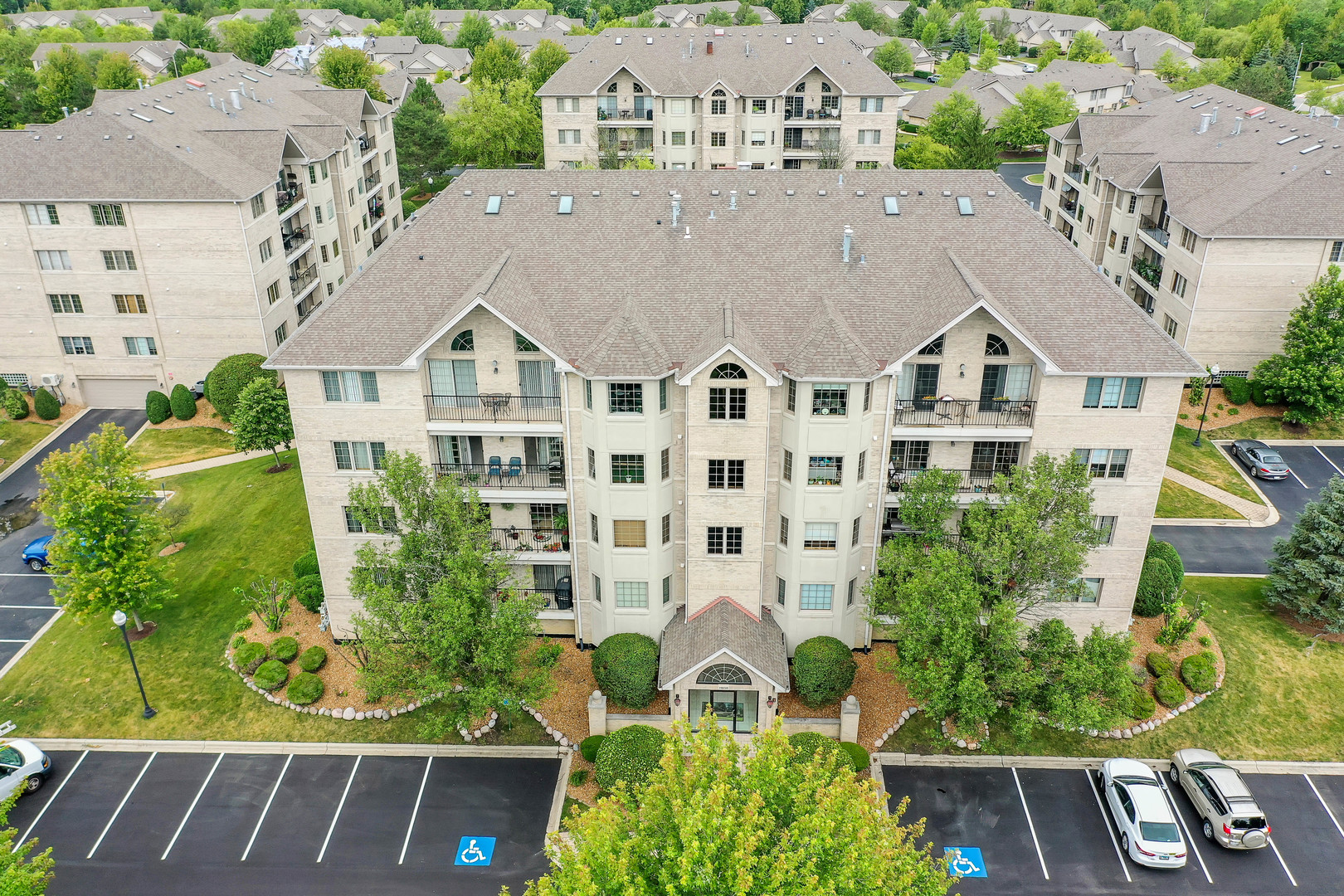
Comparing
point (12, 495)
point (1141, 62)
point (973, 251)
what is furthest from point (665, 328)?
point (1141, 62)

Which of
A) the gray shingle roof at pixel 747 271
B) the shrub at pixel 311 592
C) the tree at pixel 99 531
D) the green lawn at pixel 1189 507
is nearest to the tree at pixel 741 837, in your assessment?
the gray shingle roof at pixel 747 271

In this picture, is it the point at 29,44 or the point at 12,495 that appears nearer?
the point at 12,495

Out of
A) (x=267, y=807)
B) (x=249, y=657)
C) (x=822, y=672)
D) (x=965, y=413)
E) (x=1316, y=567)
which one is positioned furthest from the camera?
(x=1316, y=567)

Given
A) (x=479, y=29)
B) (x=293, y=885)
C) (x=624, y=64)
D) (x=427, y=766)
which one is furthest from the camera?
(x=479, y=29)

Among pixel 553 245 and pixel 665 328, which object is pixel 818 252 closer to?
pixel 665 328

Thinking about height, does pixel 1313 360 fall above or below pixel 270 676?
above

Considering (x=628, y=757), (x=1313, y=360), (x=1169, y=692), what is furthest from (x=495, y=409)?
(x=1313, y=360)

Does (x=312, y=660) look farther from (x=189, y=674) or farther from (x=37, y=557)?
(x=37, y=557)

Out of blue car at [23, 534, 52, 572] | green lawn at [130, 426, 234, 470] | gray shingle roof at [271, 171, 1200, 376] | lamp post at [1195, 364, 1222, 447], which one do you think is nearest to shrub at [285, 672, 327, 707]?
gray shingle roof at [271, 171, 1200, 376]
